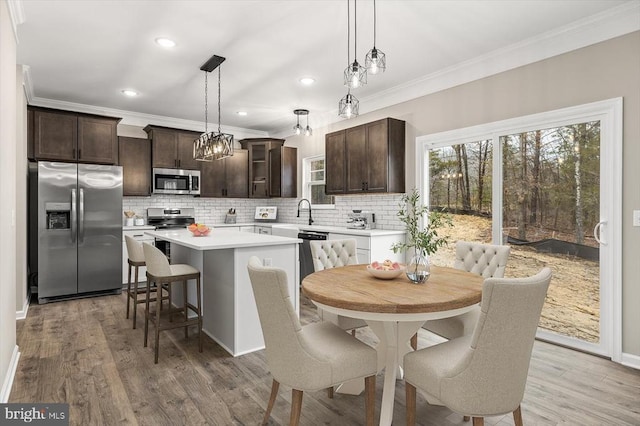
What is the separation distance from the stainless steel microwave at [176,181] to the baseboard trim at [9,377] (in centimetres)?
328

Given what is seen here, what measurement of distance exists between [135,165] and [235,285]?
373 cm

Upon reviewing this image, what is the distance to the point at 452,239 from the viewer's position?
14.1ft

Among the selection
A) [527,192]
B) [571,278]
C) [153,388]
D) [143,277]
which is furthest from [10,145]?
[571,278]

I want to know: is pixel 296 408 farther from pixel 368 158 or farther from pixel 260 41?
pixel 368 158

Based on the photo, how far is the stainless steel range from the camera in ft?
19.5

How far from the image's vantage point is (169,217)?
614 centimetres

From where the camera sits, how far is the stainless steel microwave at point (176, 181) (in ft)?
19.2

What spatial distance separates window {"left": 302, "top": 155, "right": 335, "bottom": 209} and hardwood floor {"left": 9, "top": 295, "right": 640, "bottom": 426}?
122 inches

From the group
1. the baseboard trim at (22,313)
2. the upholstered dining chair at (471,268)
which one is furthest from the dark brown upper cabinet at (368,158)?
the baseboard trim at (22,313)

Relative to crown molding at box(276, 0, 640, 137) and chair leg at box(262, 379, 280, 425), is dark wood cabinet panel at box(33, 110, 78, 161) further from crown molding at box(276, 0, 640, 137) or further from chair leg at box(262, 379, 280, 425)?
chair leg at box(262, 379, 280, 425)

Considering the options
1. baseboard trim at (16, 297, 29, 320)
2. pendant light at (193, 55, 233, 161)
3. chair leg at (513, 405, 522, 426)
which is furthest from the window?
chair leg at (513, 405, 522, 426)

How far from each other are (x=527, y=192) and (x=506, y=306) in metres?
2.51

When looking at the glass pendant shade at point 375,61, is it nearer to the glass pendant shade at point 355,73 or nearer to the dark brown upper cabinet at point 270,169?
the glass pendant shade at point 355,73

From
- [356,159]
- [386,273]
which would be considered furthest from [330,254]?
[356,159]
